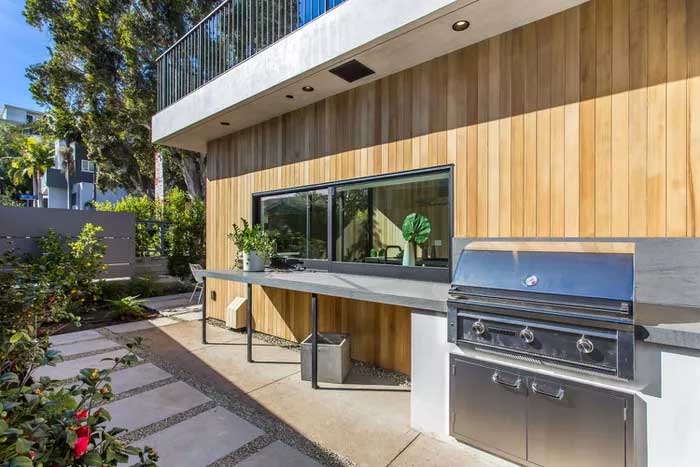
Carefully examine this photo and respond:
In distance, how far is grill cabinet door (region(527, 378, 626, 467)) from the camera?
180cm

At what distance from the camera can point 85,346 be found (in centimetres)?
452

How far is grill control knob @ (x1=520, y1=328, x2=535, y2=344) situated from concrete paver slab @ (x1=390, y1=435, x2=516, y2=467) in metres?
0.88

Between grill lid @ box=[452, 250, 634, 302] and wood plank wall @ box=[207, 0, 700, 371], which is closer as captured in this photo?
grill lid @ box=[452, 250, 634, 302]

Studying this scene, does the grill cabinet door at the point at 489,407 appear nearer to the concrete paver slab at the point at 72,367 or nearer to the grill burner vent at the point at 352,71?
the grill burner vent at the point at 352,71


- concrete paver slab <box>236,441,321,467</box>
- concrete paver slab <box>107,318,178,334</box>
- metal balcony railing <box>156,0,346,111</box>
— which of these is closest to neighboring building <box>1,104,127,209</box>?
concrete paver slab <box>107,318,178,334</box>

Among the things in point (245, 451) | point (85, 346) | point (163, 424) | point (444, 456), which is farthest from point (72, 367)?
point (444, 456)

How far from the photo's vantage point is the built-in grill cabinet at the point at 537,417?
181cm

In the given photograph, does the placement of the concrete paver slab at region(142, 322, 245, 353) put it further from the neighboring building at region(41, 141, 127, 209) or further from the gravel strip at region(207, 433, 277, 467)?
the neighboring building at region(41, 141, 127, 209)

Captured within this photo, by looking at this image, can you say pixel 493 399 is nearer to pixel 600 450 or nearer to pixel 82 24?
pixel 600 450

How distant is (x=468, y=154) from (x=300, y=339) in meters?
3.14

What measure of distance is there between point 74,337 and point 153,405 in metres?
3.00

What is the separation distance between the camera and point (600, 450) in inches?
71.9

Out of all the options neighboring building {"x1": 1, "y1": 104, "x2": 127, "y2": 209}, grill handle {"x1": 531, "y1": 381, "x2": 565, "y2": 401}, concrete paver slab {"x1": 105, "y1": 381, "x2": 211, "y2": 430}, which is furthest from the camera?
neighboring building {"x1": 1, "y1": 104, "x2": 127, "y2": 209}

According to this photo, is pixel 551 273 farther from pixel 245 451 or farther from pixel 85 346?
pixel 85 346
